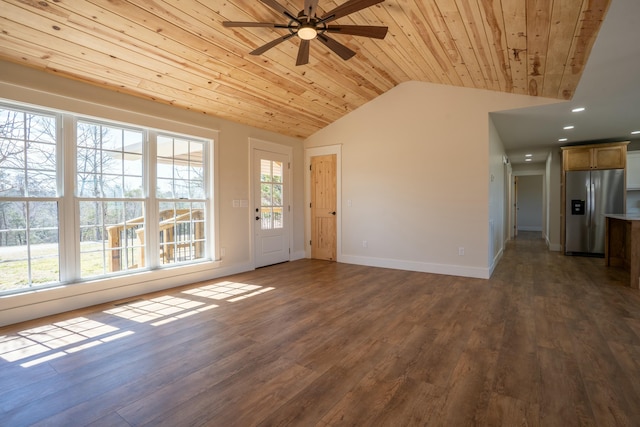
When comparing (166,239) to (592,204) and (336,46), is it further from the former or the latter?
(592,204)

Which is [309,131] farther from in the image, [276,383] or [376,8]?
[276,383]

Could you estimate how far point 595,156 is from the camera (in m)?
6.31

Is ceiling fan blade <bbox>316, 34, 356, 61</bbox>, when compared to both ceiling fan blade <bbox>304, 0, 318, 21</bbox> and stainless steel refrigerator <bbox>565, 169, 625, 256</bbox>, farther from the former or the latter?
stainless steel refrigerator <bbox>565, 169, 625, 256</bbox>

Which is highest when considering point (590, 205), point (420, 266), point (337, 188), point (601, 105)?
point (601, 105)

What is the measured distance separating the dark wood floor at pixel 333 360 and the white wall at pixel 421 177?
1.16 m

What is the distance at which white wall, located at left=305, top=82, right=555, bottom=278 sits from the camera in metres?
4.59

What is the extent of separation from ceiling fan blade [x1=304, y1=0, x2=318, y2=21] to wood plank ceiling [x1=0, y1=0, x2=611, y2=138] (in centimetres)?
75

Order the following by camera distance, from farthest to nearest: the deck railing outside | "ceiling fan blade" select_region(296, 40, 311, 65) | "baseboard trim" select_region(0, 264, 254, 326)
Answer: the deck railing outside
"baseboard trim" select_region(0, 264, 254, 326)
"ceiling fan blade" select_region(296, 40, 311, 65)

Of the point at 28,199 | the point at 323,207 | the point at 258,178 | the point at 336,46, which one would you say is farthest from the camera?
the point at 323,207

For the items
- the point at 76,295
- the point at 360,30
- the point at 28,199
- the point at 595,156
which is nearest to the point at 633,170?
the point at 595,156

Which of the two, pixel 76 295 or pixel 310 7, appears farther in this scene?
pixel 76 295

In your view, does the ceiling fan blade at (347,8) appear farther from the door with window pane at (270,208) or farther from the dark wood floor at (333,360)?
the door with window pane at (270,208)

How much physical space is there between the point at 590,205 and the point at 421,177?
165 inches

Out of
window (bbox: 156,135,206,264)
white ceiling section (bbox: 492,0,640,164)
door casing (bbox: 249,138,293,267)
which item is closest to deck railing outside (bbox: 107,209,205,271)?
window (bbox: 156,135,206,264)
